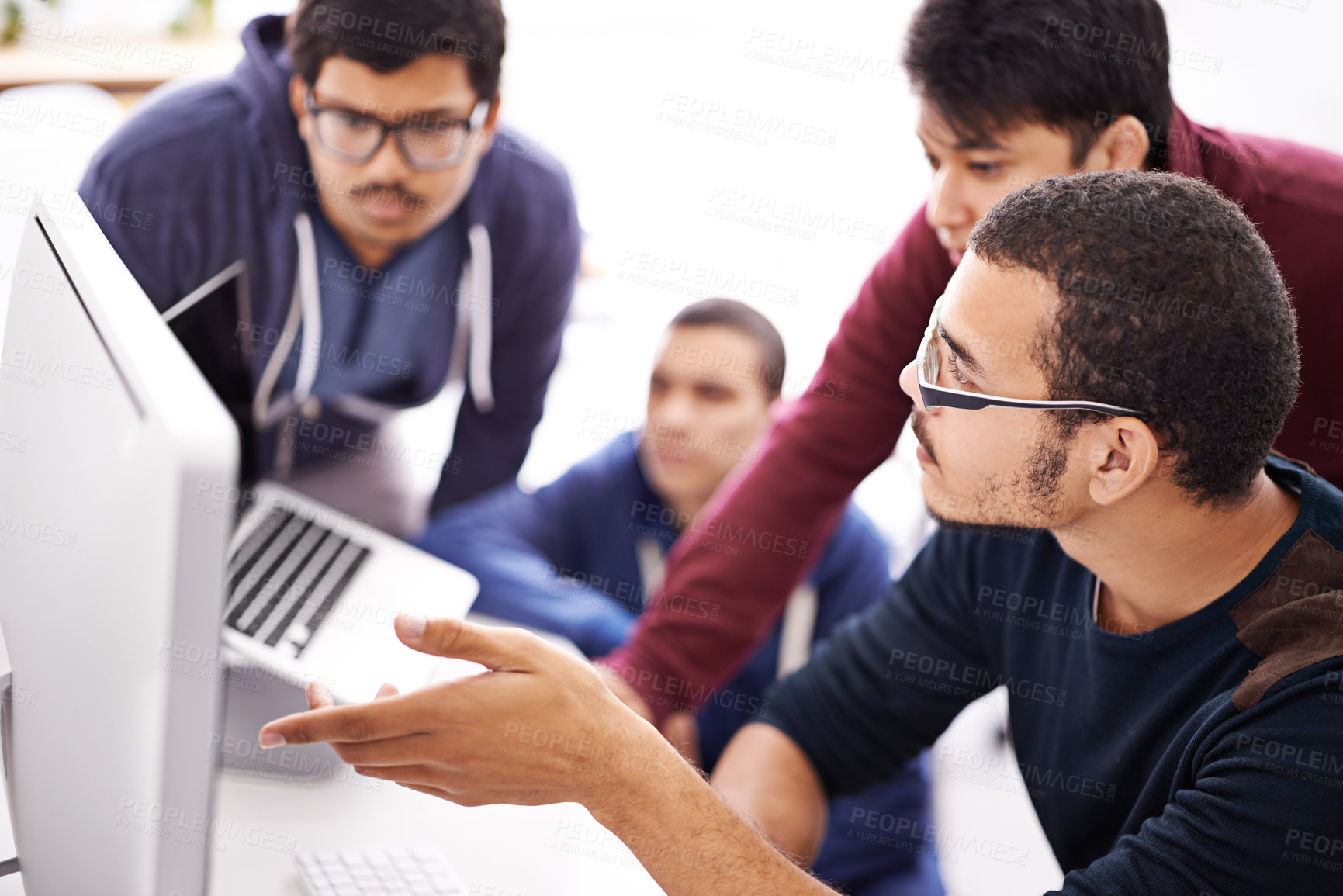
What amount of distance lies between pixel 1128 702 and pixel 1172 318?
1.33 ft

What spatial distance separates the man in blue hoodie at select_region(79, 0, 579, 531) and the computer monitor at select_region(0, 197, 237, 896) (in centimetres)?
59

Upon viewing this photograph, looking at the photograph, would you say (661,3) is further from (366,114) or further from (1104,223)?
(1104,223)

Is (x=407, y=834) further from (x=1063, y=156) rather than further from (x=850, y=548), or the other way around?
(x=850, y=548)

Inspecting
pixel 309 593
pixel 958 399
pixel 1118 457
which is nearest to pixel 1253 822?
pixel 1118 457

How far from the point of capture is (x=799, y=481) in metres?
1.58

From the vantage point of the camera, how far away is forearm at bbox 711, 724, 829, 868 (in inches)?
50.8

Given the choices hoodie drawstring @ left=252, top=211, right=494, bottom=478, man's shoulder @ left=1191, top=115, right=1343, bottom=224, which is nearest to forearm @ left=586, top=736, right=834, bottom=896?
man's shoulder @ left=1191, top=115, right=1343, bottom=224

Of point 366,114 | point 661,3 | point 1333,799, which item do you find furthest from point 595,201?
point 1333,799

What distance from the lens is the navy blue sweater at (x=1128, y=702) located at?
2.90ft

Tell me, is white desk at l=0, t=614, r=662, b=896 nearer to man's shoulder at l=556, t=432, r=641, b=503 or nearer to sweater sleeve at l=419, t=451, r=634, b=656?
sweater sleeve at l=419, t=451, r=634, b=656

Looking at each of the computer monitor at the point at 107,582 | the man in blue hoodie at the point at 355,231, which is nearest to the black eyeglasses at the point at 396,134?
the man in blue hoodie at the point at 355,231

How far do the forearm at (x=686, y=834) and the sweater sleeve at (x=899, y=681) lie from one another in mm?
397

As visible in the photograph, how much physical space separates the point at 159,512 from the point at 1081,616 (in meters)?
0.95

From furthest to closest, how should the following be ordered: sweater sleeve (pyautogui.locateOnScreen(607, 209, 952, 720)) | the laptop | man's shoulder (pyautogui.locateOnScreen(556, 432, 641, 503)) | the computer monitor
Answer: man's shoulder (pyautogui.locateOnScreen(556, 432, 641, 503)) < sweater sleeve (pyautogui.locateOnScreen(607, 209, 952, 720)) < the laptop < the computer monitor
